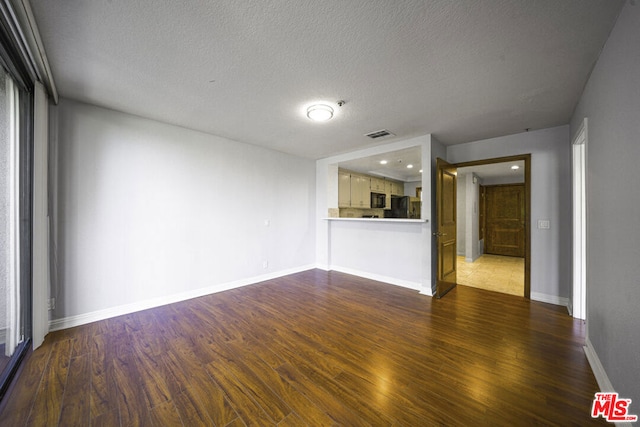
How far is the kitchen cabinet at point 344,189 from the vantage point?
558cm

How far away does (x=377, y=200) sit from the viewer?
6.86 m

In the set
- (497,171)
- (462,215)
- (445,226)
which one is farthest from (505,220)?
(445,226)

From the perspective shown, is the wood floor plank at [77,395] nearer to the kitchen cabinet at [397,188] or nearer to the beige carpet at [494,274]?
the beige carpet at [494,274]

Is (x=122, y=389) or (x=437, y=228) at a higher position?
(x=437, y=228)

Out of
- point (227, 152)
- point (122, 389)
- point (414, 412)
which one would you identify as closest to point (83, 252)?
point (122, 389)

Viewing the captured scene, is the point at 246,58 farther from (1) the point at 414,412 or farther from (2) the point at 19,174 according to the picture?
(1) the point at 414,412

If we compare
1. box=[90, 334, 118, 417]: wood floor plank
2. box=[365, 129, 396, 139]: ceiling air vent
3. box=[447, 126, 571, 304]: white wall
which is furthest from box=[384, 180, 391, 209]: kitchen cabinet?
box=[90, 334, 118, 417]: wood floor plank

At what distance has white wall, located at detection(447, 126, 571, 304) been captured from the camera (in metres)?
3.19

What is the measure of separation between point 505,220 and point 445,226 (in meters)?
5.00

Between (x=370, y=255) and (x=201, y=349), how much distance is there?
3195 millimetres

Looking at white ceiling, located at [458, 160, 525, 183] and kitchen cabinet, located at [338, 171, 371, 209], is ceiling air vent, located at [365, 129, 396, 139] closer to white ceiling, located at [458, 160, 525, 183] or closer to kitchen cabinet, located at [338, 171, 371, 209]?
kitchen cabinet, located at [338, 171, 371, 209]

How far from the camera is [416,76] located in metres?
2.10

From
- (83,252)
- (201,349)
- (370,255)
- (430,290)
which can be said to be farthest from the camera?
(370,255)

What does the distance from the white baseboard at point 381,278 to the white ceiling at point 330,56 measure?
2548mm
